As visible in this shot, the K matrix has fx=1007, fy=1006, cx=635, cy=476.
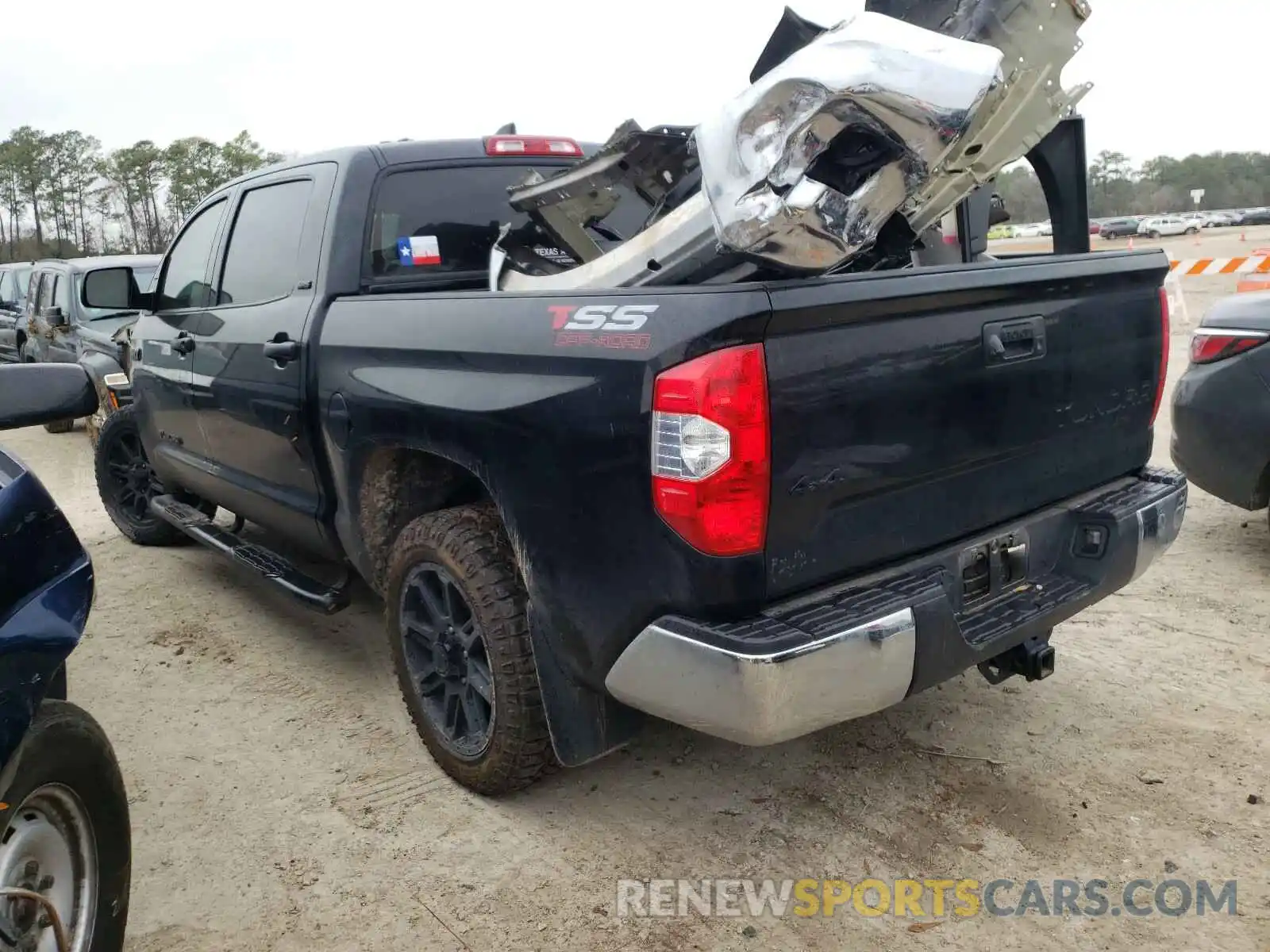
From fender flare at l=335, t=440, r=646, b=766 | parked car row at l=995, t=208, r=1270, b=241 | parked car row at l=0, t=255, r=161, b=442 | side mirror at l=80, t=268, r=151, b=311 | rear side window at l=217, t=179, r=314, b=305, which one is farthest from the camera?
parked car row at l=995, t=208, r=1270, b=241

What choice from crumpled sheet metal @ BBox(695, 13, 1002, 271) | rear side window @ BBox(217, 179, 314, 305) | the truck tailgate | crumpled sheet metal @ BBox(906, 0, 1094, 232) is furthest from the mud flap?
rear side window @ BBox(217, 179, 314, 305)

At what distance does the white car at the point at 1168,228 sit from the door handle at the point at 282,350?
2337 inches

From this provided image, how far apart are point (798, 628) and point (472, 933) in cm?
117

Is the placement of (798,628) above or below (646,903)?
above

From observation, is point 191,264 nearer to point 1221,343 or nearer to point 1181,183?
point 1221,343

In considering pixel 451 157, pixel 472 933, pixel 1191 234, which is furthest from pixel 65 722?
pixel 1191 234

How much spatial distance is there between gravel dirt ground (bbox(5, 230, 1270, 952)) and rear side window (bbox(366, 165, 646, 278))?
5.68ft

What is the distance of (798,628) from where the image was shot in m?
2.30

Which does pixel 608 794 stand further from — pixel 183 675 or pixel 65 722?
pixel 183 675

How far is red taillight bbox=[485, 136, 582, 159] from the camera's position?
4.25 m

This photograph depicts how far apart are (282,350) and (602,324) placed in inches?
71.2

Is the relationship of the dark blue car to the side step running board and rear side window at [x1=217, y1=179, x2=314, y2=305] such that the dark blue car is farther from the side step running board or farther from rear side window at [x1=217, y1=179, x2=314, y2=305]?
rear side window at [x1=217, y1=179, x2=314, y2=305]

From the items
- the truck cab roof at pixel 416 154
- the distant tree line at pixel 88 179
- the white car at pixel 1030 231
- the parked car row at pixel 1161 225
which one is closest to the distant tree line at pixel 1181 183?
the parked car row at pixel 1161 225

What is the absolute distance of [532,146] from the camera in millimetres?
4355
